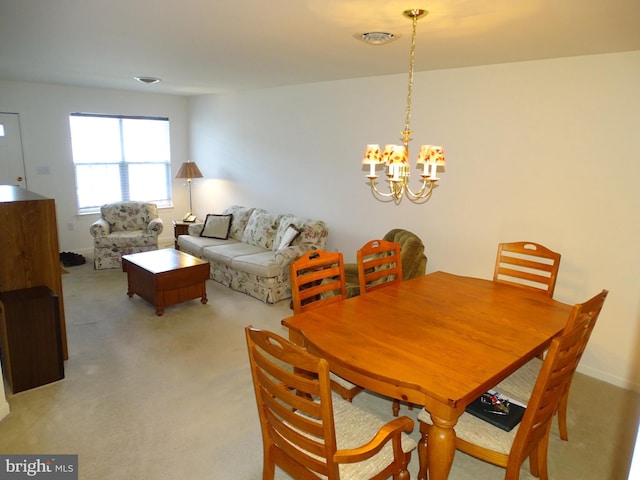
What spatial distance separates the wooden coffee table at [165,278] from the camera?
4.07 meters

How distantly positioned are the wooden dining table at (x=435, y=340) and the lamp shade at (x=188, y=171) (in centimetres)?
482

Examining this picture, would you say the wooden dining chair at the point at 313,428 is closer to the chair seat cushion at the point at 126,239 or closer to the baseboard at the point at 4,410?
→ the baseboard at the point at 4,410

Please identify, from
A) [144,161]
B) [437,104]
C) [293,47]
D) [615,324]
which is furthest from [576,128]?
[144,161]

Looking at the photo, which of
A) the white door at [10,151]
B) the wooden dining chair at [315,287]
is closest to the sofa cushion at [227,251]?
the wooden dining chair at [315,287]

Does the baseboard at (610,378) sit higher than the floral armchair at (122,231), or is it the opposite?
the floral armchair at (122,231)

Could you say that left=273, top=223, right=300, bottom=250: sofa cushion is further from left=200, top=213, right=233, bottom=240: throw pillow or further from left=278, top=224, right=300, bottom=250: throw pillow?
left=200, top=213, right=233, bottom=240: throw pillow

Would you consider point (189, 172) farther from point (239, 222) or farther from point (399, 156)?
point (399, 156)

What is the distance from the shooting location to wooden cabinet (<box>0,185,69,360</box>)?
2855mm

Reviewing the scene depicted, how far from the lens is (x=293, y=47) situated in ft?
10.0

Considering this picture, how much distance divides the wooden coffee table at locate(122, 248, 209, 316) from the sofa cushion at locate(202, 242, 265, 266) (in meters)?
0.43

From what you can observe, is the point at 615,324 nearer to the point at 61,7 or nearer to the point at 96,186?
the point at 61,7

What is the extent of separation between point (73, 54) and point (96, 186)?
126 inches

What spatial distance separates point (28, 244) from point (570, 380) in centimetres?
350

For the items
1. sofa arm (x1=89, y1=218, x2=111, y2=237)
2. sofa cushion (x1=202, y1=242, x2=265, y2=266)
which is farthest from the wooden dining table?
sofa arm (x1=89, y1=218, x2=111, y2=237)
